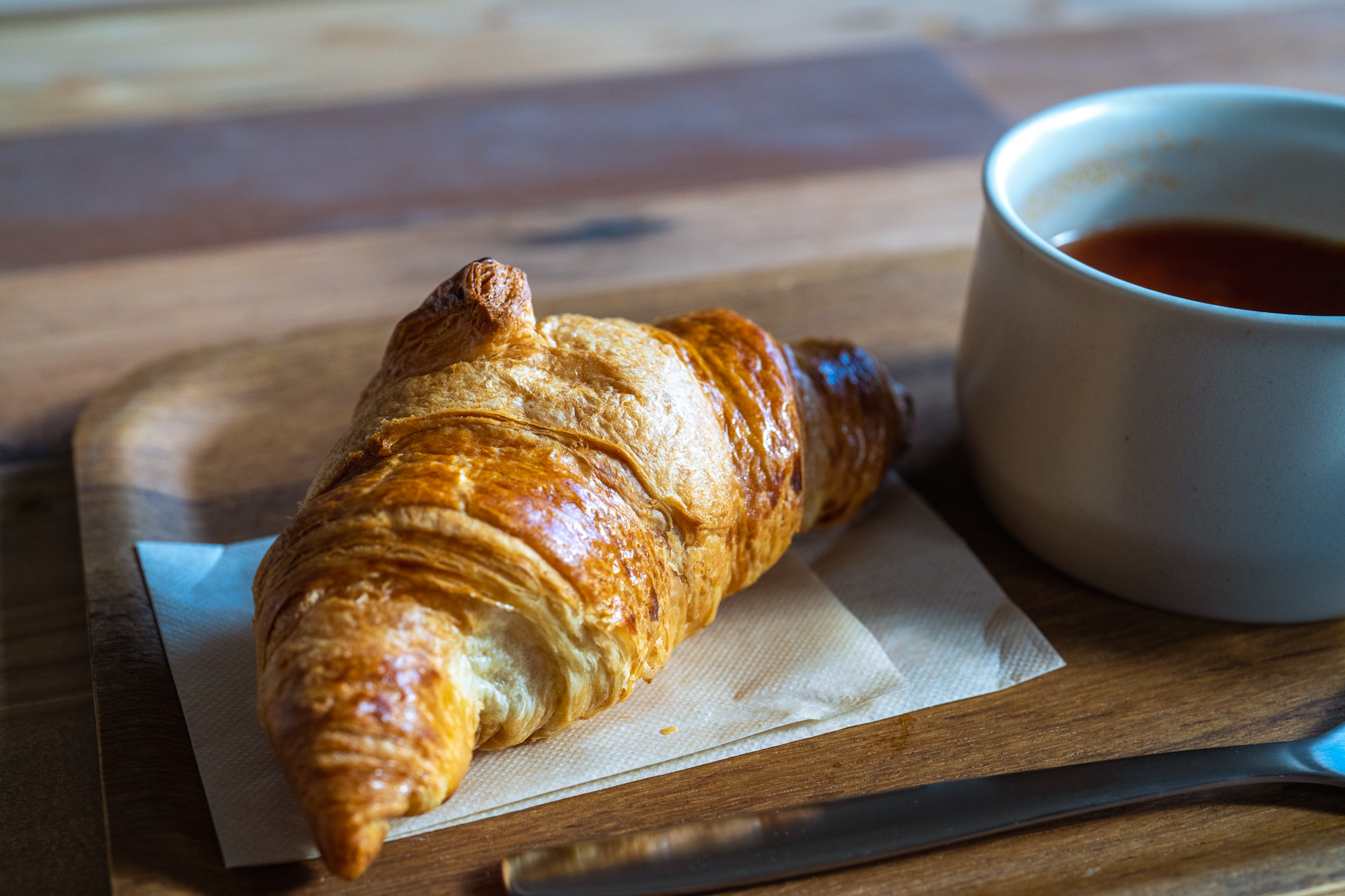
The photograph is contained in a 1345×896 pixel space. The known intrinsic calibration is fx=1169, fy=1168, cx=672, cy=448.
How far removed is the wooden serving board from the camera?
0.91 m

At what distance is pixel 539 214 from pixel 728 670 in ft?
3.60

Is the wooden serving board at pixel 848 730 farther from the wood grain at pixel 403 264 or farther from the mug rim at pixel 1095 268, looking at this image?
the mug rim at pixel 1095 268

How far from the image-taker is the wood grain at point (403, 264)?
5.30 ft

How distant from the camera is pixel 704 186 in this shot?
2055 millimetres

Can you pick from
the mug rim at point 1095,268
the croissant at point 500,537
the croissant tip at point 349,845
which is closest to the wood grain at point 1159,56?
the mug rim at point 1095,268

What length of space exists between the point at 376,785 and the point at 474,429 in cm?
31

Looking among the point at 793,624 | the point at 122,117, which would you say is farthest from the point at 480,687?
the point at 122,117

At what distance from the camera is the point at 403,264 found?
1.82 metres

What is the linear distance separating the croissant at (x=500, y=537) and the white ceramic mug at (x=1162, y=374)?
24 cm

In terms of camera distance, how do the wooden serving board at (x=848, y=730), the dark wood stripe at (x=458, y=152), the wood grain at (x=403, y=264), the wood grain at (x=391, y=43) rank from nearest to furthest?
the wooden serving board at (x=848, y=730) < the wood grain at (x=403, y=264) < the dark wood stripe at (x=458, y=152) < the wood grain at (x=391, y=43)

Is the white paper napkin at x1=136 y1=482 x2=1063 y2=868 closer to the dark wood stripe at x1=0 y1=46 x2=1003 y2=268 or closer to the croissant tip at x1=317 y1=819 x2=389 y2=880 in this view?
the croissant tip at x1=317 y1=819 x2=389 y2=880

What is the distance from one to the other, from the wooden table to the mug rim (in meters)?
0.35

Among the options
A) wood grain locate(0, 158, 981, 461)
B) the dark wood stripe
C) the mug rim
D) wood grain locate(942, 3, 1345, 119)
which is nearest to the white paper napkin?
the mug rim

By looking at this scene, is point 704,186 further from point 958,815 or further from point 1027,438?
point 958,815
